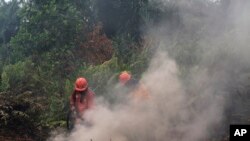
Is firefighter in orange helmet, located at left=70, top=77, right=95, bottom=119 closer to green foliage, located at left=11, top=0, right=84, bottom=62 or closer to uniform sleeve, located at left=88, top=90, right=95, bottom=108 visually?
uniform sleeve, located at left=88, top=90, right=95, bottom=108

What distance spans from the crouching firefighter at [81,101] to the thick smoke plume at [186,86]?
180 millimetres

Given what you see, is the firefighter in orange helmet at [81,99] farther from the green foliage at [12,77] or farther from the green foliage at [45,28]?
the green foliage at [45,28]

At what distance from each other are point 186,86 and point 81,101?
13.5ft

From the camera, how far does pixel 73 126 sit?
9141mm

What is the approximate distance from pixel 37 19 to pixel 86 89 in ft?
20.8

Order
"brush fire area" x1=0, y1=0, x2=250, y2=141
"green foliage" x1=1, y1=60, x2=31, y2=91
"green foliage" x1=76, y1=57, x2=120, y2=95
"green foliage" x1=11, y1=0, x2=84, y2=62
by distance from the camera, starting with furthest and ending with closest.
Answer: "green foliage" x1=11, y1=0, x2=84, y2=62, "green foliage" x1=76, y1=57, x2=120, y2=95, "green foliage" x1=1, y1=60, x2=31, y2=91, "brush fire area" x1=0, y1=0, x2=250, y2=141

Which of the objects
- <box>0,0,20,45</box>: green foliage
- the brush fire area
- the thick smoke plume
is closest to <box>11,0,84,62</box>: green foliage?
the brush fire area

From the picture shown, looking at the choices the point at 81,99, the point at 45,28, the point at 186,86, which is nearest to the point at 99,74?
the point at 186,86

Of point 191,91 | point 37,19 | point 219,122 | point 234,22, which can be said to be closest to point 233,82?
point 191,91

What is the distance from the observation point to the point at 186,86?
40.5 feet

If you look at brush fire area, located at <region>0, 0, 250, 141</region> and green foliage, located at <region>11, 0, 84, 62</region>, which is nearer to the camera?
brush fire area, located at <region>0, 0, 250, 141</region>

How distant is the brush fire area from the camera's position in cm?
936

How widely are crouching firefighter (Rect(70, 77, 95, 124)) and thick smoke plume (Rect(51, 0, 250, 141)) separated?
0.59ft

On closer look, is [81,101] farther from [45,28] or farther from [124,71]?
[45,28]
